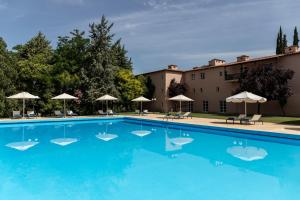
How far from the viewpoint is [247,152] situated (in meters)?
11.2

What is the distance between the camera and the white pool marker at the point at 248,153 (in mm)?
10281

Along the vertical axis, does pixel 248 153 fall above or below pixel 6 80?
below

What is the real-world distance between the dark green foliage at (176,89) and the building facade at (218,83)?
1.88 feet

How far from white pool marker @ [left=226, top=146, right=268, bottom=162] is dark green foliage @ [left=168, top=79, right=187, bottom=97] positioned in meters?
22.1

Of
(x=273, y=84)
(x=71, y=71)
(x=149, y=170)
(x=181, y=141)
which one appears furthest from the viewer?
(x=71, y=71)

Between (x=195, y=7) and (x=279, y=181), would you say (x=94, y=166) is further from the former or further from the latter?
(x=195, y=7)

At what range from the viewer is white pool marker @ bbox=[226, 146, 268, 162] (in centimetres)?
1028

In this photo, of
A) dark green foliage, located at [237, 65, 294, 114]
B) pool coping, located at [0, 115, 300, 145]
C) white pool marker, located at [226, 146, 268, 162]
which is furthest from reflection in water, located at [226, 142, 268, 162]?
dark green foliage, located at [237, 65, 294, 114]

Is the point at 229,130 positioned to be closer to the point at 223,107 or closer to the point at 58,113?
the point at 223,107

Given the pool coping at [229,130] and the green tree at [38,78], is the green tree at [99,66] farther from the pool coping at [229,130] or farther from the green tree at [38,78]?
the pool coping at [229,130]

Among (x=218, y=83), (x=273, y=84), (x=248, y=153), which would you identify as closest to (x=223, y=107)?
(x=218, y=83)

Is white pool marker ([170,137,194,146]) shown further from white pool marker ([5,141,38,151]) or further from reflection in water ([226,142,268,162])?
white pool marker ([5,141,38,151])

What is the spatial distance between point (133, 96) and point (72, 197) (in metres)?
28.0

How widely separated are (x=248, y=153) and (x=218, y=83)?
831 inches
